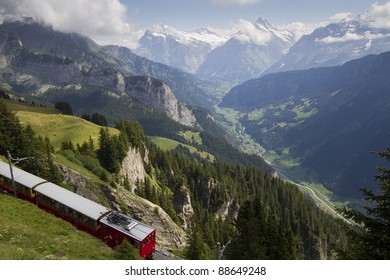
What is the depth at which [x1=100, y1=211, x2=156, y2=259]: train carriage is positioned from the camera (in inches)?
1564

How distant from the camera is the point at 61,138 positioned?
9050 cm

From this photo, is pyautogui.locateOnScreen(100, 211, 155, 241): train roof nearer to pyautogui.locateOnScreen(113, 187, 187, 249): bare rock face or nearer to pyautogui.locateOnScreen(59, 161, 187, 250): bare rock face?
pyautogui.locateOnScreen(59, 161, 187, 250): bare rock face

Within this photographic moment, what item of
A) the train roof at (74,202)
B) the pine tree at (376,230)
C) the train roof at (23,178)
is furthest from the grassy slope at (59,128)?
the pine tree at (376,230)

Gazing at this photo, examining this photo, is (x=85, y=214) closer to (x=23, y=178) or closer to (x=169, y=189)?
(x=23, y=178)

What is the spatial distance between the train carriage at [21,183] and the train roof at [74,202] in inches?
51.0

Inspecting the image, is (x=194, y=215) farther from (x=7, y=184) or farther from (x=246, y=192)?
(x=7, y=184)

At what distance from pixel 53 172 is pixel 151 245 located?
27590 millimetres

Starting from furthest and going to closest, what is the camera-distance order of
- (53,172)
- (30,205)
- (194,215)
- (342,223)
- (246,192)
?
(246,192), (194,215), (53,172), (30,205), (342,223)

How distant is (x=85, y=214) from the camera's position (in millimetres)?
42594

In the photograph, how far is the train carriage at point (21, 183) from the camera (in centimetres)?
4753

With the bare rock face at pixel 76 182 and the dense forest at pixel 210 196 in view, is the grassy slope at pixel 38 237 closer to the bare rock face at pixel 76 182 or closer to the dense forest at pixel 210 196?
the dense forest at pixel 210 196

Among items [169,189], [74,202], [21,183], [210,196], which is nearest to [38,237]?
[74,202]

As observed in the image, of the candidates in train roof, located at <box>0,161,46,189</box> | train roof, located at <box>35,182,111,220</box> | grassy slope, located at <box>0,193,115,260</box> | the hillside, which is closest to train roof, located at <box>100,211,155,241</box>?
train roof, located at <box>35,182,111,220</box>
